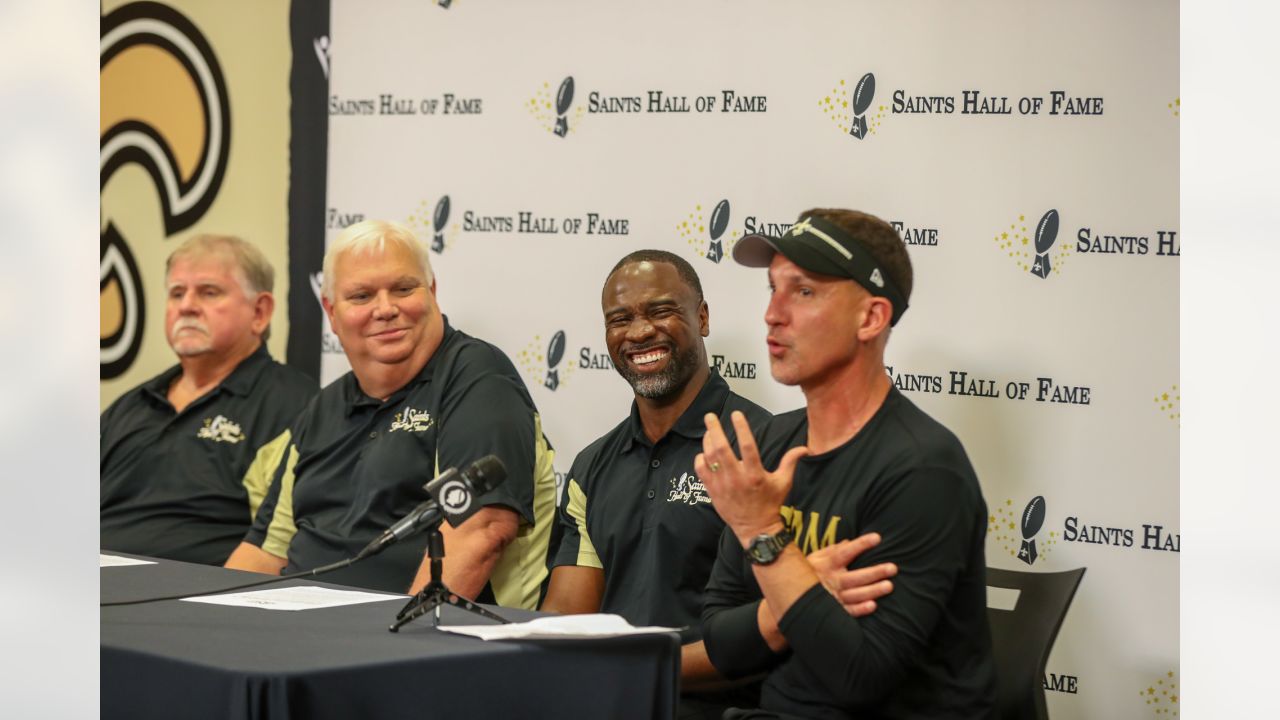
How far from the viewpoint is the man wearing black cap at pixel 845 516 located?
2.15m

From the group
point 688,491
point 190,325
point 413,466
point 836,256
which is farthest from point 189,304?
point 836,256

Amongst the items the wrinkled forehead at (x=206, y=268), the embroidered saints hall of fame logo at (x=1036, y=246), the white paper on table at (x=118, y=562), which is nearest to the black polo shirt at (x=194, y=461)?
the wrinkled forehead at (x=206, y=268)

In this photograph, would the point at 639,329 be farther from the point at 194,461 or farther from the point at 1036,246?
the point at 194,461

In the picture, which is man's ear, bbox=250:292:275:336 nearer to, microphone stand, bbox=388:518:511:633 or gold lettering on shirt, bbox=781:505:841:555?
gold lettering on shirt, bbox=781:505:841:555

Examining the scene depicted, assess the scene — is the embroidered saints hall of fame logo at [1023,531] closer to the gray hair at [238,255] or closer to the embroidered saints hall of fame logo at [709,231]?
the embroidered saints hall of fame logo at [709,231]

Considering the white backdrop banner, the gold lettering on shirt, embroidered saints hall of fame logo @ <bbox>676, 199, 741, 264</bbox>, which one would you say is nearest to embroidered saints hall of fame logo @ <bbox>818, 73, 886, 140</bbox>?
the white backdrop banner

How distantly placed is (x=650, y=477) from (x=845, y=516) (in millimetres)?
840

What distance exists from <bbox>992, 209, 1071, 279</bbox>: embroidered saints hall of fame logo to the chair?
826 millimetres

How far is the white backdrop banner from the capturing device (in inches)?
121

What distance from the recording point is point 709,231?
3701 millimetres

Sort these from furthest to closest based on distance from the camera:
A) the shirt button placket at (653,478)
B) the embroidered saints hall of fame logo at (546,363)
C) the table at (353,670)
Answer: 1. the embroidered saints hall of fame logo at (546,363)
2. the shirt button placket at (653,478)
3. the table at (353,670)

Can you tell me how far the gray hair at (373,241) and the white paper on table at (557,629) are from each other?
63.7 inches
